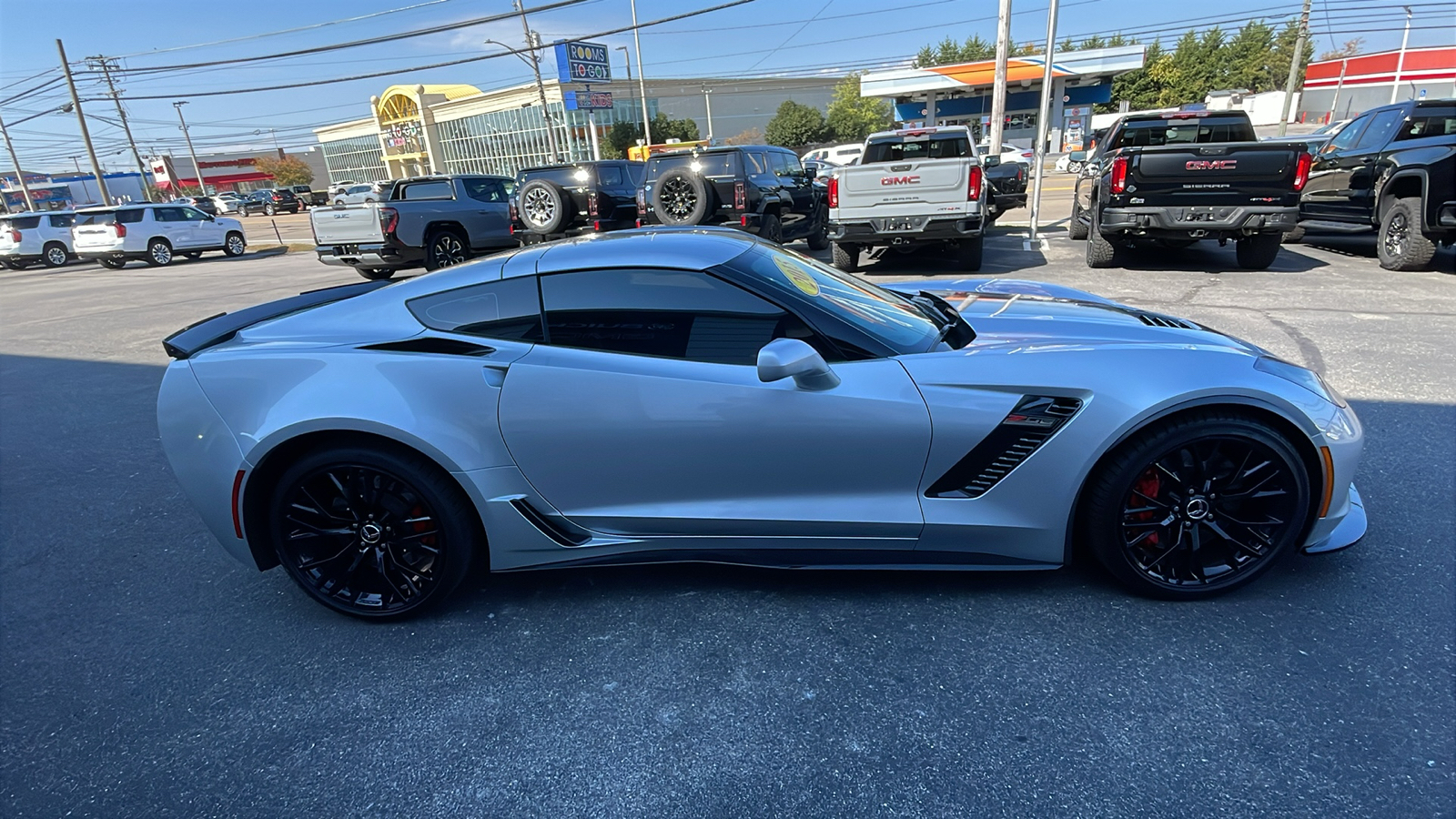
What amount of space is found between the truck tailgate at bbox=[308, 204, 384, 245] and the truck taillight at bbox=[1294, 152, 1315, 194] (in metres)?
12.5

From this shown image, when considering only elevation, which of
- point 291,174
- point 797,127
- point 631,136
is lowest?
point 797,127

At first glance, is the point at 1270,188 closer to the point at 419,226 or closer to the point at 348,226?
the point at 419,226

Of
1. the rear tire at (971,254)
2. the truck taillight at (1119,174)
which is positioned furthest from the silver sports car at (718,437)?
the rear tire at (971,254)

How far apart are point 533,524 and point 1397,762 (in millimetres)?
2612

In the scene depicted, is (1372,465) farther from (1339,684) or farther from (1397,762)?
(1397,762)

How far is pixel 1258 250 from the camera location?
8695 mm

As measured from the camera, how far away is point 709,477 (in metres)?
2.54

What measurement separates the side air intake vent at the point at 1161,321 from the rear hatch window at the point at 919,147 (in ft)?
27.8

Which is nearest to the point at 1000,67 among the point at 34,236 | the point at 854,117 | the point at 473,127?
the point at 34,236

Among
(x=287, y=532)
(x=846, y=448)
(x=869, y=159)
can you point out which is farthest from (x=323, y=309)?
(x=869, y=159)

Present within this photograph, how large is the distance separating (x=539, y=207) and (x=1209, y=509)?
1237 cm

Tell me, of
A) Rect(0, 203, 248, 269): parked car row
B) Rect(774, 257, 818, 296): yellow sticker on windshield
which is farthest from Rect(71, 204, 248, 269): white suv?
Rect(774, 257, 818, 296): yellow sticker on windshield

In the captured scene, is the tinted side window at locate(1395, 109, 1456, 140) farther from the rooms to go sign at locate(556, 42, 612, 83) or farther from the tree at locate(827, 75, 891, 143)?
the tree at locate(827, 75, 891, 143)

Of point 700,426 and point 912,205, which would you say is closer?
point 700,426
